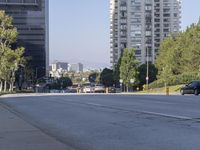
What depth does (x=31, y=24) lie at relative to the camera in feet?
456

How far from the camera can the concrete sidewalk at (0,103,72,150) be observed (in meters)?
12.5

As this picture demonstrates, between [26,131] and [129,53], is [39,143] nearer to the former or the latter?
[26,131]

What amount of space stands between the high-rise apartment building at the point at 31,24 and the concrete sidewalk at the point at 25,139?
109381 mm

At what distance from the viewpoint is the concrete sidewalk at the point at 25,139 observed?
12547mm

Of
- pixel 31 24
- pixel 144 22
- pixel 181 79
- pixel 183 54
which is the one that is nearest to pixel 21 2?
pixel 31 24

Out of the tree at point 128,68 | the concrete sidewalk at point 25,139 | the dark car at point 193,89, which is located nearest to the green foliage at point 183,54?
the tree at point 128,68

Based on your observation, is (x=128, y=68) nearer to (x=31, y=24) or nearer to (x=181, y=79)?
(x=181, y=79)

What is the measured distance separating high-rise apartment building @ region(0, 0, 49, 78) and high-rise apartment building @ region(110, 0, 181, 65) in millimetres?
36554

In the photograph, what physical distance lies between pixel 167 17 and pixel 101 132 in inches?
6757

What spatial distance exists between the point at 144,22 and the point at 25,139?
566 ft

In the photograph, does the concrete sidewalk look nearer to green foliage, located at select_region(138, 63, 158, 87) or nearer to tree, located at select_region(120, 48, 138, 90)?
tree, located at select_region(120, 48, 138, 90)

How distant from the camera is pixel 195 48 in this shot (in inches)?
3479

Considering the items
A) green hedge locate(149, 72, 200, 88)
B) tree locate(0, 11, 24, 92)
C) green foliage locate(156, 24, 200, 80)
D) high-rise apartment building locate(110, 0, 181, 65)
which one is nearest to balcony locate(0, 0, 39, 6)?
green foliage locate(156, 24, 200, 80)

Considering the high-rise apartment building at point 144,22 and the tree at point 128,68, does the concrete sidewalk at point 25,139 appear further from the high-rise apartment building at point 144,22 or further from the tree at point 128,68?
the high-rise apartment building at point 144,22
